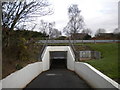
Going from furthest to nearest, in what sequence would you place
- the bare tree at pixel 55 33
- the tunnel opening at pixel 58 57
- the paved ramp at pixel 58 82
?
the bare tree at pixel 55 33, the tunnel opening at pixel 58 57, the paved ramp at pixel 58 82

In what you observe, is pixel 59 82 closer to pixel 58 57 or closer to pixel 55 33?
pixel 58 57

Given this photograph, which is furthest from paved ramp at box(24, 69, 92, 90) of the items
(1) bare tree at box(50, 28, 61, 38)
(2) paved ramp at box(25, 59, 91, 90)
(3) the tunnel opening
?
(1) bare tree at box(50, 28, 61, 38)

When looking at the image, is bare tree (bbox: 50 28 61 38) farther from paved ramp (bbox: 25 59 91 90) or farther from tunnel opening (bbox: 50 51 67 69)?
paved ramp (bbox: 25 59 91 90)

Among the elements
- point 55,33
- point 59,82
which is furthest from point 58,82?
point 55,33

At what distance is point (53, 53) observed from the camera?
3659 centimetres

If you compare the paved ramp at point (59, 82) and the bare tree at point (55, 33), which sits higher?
the bare tree at point (55, 33)

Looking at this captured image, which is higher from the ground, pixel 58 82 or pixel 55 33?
pixel 55 33

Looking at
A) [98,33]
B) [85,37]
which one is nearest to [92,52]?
[85,37]

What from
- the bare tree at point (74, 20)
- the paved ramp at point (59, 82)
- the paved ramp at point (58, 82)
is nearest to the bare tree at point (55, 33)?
the bare tree at point (74, 20)

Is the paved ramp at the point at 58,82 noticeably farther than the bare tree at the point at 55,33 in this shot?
No

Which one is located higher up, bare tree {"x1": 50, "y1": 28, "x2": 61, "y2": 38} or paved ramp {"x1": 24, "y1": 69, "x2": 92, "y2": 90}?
bare tree {"x1": 50, "y1": 28, "x2": 61, "y2": 38}

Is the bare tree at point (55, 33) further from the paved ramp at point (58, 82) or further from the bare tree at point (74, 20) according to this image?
the paved ramp at point (58, 82)

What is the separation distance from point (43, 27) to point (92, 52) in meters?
18.4

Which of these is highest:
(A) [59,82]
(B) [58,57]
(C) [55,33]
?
(C) [55,33]
